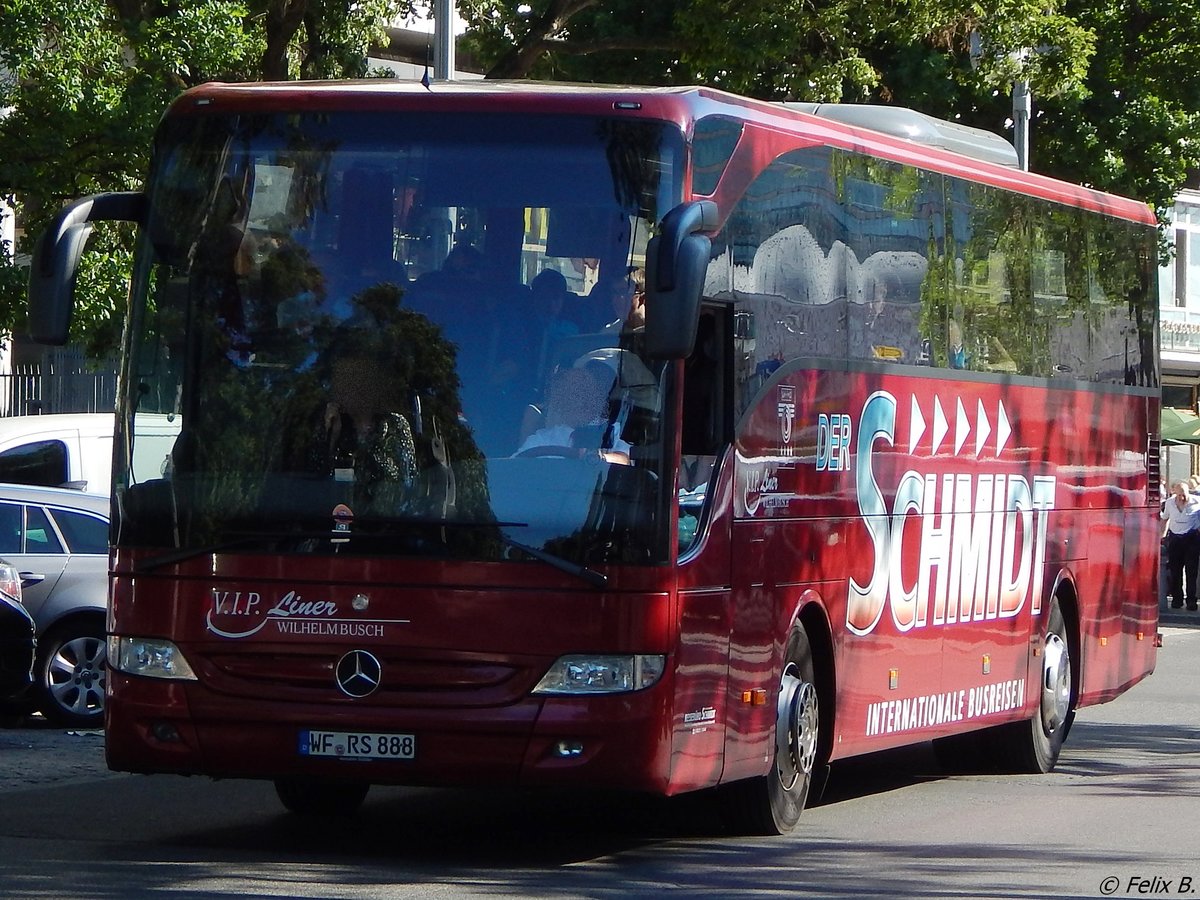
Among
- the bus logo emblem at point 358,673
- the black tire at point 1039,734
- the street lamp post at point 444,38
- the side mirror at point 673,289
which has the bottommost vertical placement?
the black tire at point 1039,734

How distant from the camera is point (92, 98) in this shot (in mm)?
18562

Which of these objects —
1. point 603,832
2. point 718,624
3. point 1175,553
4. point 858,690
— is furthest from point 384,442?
point 1175,553

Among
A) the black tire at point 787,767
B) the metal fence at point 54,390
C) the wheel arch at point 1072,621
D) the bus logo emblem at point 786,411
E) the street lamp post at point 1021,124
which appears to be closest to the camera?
the bus logo emblem at point 786,411

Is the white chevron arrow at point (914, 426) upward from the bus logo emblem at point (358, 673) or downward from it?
upward

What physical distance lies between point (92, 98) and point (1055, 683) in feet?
30.0

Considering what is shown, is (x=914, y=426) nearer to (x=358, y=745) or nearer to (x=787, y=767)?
(x=787, y=767)

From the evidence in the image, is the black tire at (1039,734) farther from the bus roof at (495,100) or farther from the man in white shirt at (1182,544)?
the man in white shirt at (1182,544)

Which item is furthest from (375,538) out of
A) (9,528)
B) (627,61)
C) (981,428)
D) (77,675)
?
(627,61)

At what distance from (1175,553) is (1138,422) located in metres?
17.0

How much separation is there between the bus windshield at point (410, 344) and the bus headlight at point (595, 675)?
1.24 ft

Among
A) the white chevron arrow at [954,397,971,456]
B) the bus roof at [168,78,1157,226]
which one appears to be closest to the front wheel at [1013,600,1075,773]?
the white chevron arrow at [954,397,971,456]

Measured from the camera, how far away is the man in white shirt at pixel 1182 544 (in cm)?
3177

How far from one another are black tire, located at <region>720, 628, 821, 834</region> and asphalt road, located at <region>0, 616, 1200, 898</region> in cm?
11

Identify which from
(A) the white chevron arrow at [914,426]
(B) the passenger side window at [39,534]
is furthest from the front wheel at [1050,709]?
(B) the passenger side window at [39,534]
